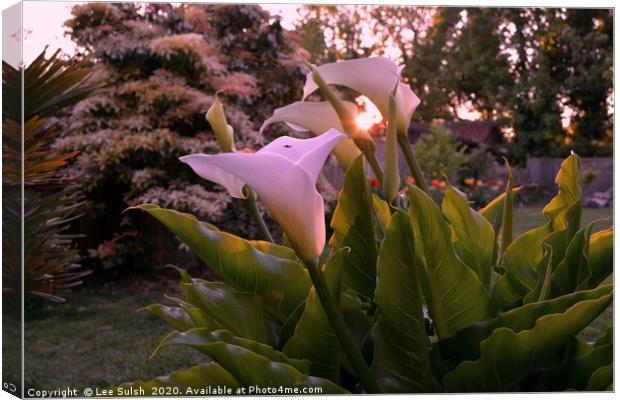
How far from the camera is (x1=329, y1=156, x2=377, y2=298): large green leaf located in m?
0.80

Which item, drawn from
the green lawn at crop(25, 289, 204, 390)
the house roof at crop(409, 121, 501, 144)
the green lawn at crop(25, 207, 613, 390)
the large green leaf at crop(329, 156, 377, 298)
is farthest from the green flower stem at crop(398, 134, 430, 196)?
the house roof at crop(409, 121, 501, 144)

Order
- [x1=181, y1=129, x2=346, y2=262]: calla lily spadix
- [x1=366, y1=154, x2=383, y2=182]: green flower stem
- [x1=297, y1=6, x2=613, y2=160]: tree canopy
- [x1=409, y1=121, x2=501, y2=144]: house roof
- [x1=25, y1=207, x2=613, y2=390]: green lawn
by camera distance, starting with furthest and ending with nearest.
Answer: [x1=409, y1=121, x2=501, y2=144]: house roof, [x1=25, y1=207, x2=613, y2=390]: green lawn, [x1=297, y1=6, x2=613, y2=160]: tree canopy, [x1=366, y1=154, x2=383, y2=182]: green flower stem, [x1=181, y1=129, x2=346, y2=262]: calla lily spadix

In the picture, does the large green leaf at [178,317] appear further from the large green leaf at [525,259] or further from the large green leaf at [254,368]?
the large green leaf at [525,259]

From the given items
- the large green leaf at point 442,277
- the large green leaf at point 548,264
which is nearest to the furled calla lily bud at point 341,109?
the large green leaf at point 442,277

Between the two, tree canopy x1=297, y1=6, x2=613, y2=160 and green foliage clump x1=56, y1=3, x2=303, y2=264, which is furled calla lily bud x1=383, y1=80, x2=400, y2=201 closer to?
tree canopy x1=297, y1=6, x2=613, y2=160

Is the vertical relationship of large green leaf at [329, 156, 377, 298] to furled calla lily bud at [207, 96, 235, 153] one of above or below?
below

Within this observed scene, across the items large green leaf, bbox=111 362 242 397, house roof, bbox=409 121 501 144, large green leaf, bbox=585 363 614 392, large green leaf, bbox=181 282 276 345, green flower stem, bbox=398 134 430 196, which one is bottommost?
house roof, bbox=409 121 501 144

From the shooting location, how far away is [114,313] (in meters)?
3.00

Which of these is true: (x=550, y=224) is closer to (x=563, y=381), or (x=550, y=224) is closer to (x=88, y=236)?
(x=563, y=381)

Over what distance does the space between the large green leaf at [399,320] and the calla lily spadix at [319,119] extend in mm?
167

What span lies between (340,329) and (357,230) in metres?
0.13

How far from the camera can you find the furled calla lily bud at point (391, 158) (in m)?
0.82

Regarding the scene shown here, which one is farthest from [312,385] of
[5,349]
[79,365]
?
[79,365]

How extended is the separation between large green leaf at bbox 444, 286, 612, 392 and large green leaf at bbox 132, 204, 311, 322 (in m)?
0.20
